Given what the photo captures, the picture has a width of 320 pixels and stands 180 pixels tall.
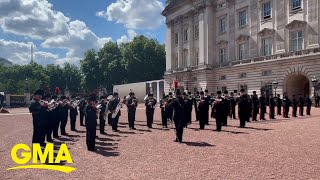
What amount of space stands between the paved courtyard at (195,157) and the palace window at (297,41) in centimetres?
2460

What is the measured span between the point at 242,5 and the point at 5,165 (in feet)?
131

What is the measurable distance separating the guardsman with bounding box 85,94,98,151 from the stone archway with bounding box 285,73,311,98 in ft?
98.5

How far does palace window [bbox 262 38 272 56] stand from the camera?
129ft

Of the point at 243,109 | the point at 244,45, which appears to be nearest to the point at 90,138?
the point at 243,109

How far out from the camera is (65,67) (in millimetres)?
104562

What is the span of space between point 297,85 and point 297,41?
16.7ft

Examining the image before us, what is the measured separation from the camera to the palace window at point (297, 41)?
35.4 m

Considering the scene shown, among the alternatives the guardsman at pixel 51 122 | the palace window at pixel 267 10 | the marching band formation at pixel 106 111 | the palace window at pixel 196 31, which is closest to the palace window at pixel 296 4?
the palace window at pixel 267 10

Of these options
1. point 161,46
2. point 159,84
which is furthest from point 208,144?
point 161,46

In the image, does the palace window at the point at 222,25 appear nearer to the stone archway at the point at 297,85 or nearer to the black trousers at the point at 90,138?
the stone archway at the point at 297,85

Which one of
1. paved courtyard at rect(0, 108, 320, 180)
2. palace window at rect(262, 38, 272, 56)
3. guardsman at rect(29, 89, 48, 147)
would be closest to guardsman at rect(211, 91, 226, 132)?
paved courtyard at rect(0, 108, 320, 180)

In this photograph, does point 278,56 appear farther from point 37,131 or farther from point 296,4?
point 37,131

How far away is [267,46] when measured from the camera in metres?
39.6

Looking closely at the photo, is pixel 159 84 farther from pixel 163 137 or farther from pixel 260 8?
pixel 163 137
